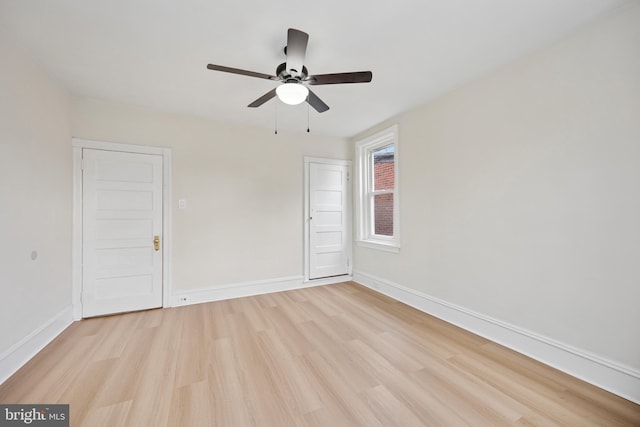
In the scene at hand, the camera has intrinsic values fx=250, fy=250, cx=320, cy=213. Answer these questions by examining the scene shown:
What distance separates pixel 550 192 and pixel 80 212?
4.60m

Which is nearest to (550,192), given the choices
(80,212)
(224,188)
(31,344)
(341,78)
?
(341,78)

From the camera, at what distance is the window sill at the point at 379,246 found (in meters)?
3.51

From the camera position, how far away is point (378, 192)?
400 cm

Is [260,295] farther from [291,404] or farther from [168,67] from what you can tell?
[168,67]

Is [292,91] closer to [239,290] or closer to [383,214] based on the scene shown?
[383,214]

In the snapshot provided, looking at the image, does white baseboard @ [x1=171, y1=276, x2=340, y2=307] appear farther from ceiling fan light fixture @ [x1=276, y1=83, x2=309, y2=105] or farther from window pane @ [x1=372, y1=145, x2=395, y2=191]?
ceiling fan light fixture @ [x1=276, y1=83, x2=309, y2=105]

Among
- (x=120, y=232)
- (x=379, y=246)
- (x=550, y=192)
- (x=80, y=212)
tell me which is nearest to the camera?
(x=550, y=192)

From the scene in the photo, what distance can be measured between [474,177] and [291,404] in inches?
98.7

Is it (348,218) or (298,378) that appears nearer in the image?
(298,378)

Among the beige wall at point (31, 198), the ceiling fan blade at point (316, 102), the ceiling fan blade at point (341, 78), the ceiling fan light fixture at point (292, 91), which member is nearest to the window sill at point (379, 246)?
the ceiling fan blade at point (316, 102)

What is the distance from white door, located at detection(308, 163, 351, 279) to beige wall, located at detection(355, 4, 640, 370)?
165 cm

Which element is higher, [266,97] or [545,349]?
[266,97]

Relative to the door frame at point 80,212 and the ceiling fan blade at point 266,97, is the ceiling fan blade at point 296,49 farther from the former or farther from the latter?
the door frame at point 80,212

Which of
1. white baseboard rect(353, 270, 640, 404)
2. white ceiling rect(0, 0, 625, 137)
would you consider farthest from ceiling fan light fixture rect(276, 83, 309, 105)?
white baseboard rect(353, 270, 640, 404)
